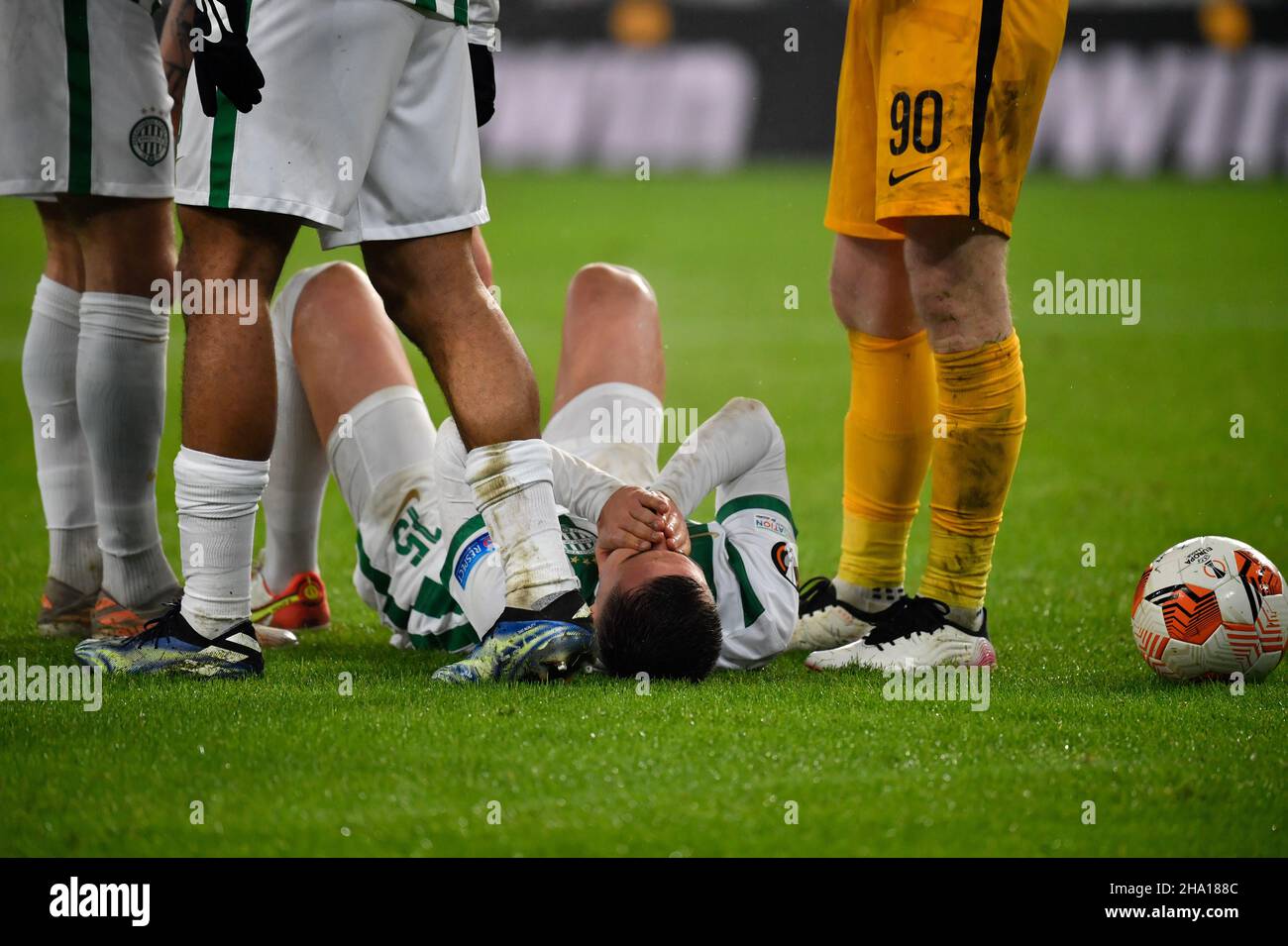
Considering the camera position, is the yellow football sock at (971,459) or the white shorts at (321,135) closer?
the white shorts at (321,135)

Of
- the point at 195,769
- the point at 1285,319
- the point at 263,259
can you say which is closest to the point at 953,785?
the point at 195,769

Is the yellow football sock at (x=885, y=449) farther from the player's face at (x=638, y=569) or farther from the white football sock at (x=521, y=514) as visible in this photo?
the white football sock at (x=521, y=514)

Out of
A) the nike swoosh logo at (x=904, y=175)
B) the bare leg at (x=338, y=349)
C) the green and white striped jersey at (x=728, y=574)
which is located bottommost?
the green and white striped jersey at (x=728, y=574)

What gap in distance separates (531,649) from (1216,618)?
1.47 meters

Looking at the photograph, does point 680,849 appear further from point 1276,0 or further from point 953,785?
point 1276,0

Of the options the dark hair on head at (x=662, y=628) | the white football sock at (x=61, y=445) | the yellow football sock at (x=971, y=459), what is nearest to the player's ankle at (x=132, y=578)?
the white football sock at (x=61, y=445)

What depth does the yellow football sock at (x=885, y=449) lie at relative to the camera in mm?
3939

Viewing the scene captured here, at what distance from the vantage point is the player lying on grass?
3.25 meters

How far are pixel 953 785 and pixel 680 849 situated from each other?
1.78ft

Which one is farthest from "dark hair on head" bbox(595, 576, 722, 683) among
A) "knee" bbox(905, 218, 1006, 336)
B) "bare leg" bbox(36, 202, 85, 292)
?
"bare leg" bbox(36, 202, 85, 292)

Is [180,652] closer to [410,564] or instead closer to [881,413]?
[410,564]

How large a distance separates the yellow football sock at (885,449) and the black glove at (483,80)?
1.11m

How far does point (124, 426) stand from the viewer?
382 centimetres

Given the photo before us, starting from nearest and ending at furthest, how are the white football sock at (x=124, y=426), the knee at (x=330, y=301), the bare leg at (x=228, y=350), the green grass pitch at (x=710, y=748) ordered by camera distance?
the green grass pitch at (x=710, y=748), the bare leg at (x=228, y=350), the white football sock at (x=124, y=426), the knee at (x=330, y=301)
